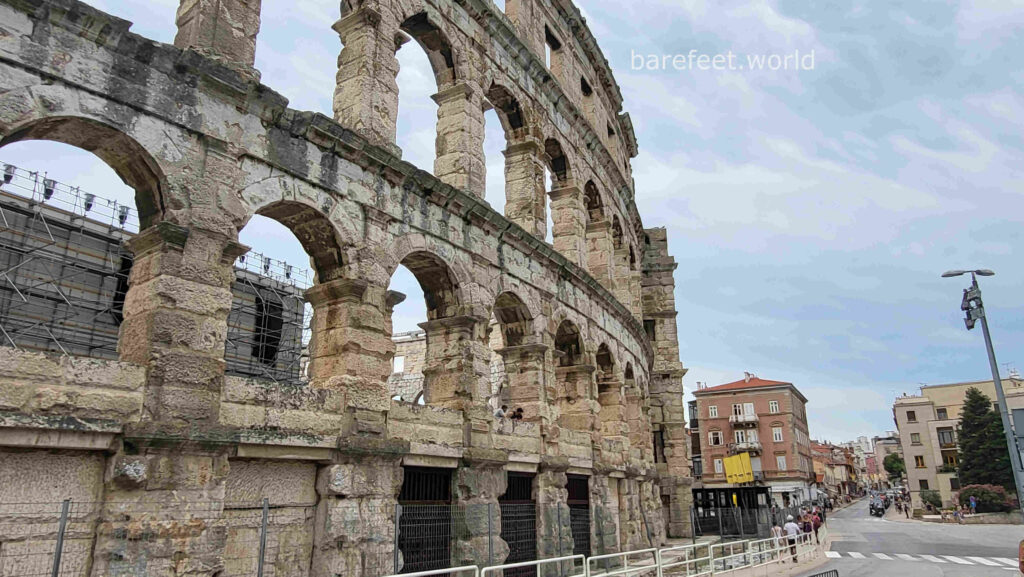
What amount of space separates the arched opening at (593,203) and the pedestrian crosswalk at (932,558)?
34.5 feet

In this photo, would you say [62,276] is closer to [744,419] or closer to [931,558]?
[931,558]

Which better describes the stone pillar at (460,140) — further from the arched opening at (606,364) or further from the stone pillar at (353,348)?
the arched opening at (606,364)

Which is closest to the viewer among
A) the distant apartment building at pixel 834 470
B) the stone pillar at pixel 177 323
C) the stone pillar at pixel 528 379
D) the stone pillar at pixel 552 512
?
the stone pillar at pixel 177 323

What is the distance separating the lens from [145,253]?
6941 mm

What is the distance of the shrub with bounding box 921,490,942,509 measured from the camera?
152ft

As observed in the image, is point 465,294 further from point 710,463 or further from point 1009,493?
point 710,463

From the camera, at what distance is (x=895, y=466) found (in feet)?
300

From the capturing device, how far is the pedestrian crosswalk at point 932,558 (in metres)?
15.2

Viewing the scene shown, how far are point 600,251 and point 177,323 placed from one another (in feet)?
41.4

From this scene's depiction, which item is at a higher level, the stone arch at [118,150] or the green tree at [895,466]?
the stone arch at [118,150]

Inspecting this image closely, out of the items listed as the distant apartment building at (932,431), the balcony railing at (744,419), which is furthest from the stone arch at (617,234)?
the distant apartment building at (932,431)

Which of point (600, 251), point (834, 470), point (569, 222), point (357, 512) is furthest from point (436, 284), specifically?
point (834, 470)

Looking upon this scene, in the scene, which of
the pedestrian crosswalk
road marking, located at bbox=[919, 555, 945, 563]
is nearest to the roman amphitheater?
the pedestrian crosswalk

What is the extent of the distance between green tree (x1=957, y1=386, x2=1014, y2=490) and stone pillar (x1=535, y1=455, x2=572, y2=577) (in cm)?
3957
